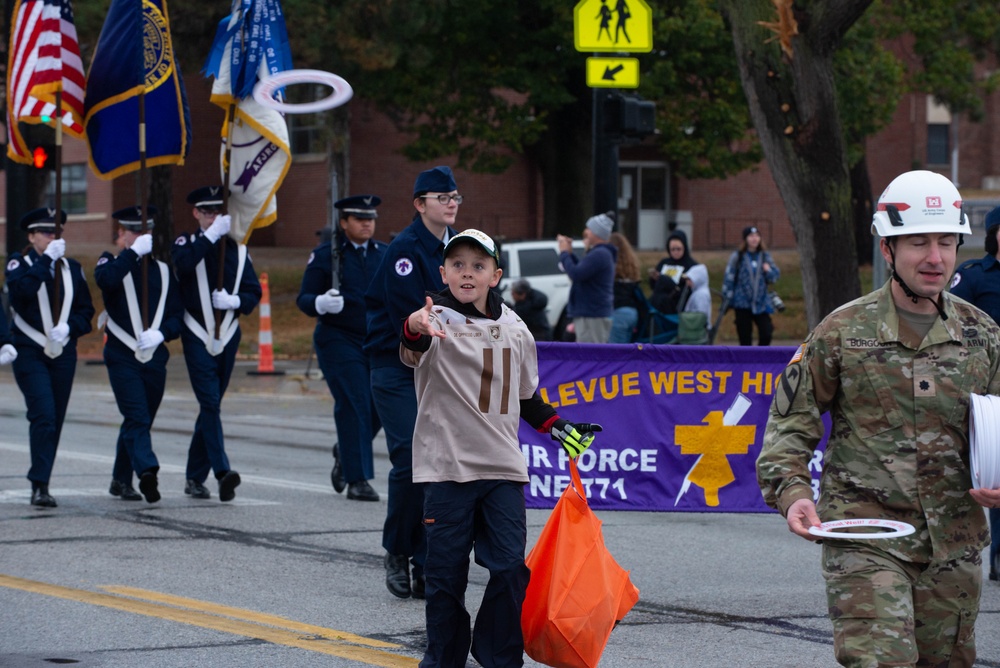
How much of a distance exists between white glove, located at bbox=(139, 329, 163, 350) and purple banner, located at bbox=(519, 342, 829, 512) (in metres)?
3.13

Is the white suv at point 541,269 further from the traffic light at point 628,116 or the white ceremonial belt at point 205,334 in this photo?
the white ceremonial belt at point 205,334

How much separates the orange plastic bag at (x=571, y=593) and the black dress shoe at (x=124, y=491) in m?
5.64

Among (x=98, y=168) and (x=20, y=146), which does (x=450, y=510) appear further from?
(x=20, y=146)

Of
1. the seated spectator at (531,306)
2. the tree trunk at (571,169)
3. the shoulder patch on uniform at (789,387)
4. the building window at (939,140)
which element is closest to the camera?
the shoulder patch on uniform at (789,387)

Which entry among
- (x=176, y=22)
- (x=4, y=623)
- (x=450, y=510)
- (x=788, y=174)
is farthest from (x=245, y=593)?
(x=176, y=22)

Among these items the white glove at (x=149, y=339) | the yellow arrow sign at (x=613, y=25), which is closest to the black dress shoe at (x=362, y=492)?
the white glove at (x=149, y=339)

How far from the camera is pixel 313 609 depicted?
693 cm

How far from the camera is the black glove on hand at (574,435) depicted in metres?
5.54

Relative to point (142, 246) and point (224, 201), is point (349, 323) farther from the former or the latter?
point (142, 246)

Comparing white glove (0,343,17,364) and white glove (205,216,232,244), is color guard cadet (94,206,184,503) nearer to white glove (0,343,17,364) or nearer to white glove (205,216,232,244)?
white glove (205,216,232,244)

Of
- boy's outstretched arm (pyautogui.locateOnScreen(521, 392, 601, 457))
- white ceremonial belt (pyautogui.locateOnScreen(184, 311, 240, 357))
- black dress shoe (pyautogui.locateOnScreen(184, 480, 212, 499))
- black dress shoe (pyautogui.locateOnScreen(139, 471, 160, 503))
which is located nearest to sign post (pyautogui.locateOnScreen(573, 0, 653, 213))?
white ceremonial belt (pyautogui.locateOnScreen(184, 311, 240, 357))

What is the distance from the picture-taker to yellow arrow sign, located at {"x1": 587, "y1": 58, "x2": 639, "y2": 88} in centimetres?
1409

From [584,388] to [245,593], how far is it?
88.4 inches

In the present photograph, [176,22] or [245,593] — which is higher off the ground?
[176,22]
